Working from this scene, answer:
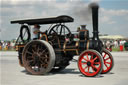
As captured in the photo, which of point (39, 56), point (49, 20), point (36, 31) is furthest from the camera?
point (36, 31)

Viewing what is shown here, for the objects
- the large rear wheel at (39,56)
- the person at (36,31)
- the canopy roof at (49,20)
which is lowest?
the large rear wheel at (39,56)

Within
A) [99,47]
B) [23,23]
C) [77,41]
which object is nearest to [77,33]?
[77,41]

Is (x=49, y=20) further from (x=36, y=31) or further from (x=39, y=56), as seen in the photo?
(x=39, y=56)

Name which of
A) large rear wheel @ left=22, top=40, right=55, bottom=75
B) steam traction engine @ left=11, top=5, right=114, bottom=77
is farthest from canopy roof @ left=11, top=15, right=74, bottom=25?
large rear wheel @ left=22, top=40, right=55, bottom=75

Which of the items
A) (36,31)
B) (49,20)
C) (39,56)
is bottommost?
(39,56)

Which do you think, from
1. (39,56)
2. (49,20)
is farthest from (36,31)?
(39,56)

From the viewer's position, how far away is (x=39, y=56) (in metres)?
8.23

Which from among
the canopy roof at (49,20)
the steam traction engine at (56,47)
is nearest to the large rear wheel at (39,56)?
the steam traction engine at (56,47)

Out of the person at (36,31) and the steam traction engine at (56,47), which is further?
the person at (36,31)

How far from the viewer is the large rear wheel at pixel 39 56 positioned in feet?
26.0

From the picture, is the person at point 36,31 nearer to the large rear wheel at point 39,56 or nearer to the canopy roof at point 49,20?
the canopy roof at point 49,20

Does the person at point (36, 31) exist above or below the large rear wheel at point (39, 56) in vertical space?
above

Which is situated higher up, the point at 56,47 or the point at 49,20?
the point at 49,20

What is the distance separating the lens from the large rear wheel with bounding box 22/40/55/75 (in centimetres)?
793
